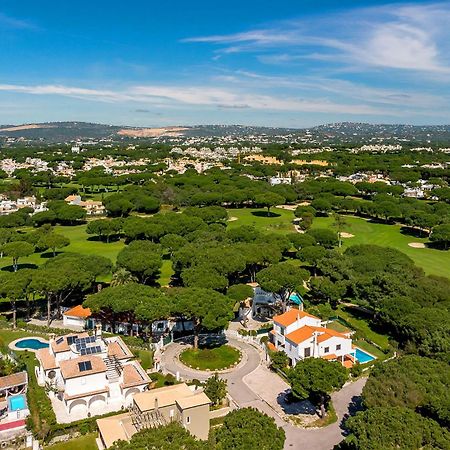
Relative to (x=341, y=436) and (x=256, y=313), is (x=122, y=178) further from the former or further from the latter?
(x=341, y=436)

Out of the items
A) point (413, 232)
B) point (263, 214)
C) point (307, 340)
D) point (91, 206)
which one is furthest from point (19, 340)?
point (413, 232)

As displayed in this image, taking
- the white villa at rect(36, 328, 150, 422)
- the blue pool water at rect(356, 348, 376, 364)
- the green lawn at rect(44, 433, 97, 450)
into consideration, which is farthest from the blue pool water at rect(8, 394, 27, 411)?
the blue pool water at rect(356, 348, 376, 364)

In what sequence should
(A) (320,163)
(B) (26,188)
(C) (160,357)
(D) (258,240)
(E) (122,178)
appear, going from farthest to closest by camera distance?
(A) (320,163)
(E) (122,178)
(B) (26,188)
(D) (258,240)
(C) (160,357)

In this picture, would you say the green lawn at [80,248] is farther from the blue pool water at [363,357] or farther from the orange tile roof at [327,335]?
the blue pool water at [363,357]

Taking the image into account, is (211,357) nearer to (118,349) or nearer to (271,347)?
(271,347)

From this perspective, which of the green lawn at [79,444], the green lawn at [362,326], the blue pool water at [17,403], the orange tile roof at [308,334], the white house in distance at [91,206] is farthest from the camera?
the white house in distance at [91,206]

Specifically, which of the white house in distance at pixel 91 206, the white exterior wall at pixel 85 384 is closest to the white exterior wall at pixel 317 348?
the white exterior wall at pixel 85 384

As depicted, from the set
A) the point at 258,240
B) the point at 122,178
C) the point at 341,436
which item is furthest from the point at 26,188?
the point at 341,436
